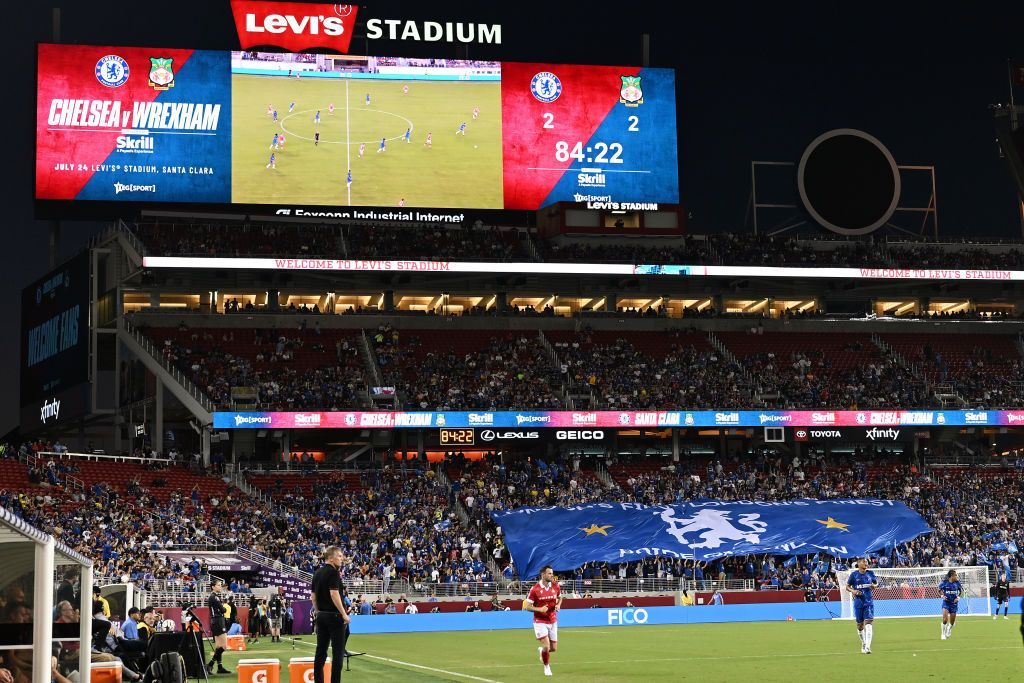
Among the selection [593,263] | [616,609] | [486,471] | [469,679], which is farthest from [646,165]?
[469,679]

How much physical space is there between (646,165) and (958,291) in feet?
68.8

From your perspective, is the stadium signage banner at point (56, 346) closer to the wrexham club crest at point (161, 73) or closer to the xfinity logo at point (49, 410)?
the xfinity logo at point (49, 410)

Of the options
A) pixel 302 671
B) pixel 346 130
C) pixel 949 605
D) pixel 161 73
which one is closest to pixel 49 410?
pixel 161 73

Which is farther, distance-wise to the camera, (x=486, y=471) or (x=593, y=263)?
(x=593, y=263)

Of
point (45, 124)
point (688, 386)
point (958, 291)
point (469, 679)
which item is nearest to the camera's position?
point (469, 679)

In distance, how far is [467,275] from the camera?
67500 millimetres

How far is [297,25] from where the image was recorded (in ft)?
210

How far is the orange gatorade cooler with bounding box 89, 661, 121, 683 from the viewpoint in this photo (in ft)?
53.7

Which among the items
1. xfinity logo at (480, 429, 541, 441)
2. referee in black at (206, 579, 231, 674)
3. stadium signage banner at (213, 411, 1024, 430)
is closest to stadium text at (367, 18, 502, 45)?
stadium signage banner at (213, 411, 1024, 430)

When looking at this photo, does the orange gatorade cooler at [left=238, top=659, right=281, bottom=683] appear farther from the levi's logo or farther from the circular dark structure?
the circular dark structure

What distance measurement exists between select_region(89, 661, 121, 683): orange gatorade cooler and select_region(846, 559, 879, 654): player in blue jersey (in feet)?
52.3

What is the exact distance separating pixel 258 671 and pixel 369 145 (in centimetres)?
4733

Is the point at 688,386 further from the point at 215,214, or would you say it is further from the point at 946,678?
the point at 946,678

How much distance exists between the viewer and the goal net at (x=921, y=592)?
46.9 meters
